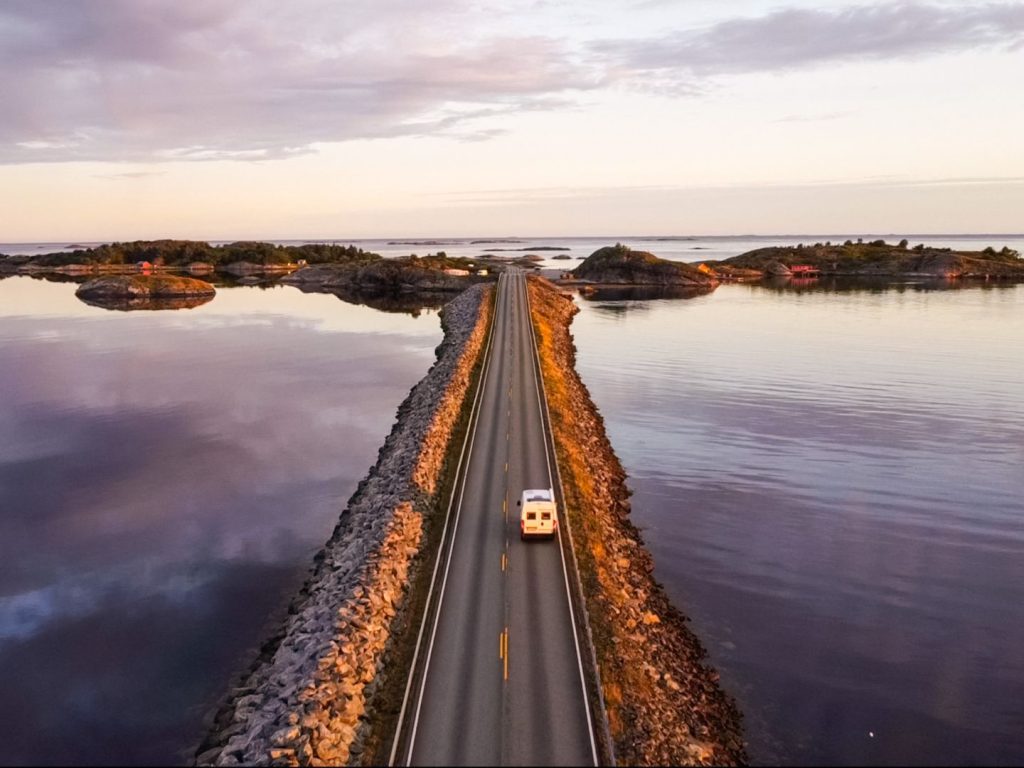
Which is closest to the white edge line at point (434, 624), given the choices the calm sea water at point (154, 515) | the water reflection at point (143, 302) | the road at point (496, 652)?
the road at point (496, 652)

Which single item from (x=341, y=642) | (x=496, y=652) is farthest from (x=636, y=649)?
(x=341, y=642)

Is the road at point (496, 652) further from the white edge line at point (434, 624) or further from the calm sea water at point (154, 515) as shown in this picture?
the calm sea water at point (154, 515)

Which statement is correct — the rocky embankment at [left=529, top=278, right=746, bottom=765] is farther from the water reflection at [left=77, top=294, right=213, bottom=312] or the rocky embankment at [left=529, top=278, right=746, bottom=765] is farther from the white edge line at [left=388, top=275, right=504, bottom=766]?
the water reflection at [left=77, top=294, right=213, bottom=312]

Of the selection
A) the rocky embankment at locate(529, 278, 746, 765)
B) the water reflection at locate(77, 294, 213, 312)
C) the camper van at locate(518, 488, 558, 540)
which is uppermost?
the water reflection at locate(77, 294, 213, 312)

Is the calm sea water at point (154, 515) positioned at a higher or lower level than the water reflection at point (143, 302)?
lower

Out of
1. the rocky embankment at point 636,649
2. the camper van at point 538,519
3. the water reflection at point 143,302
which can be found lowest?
the rocky embankment at point 636,649

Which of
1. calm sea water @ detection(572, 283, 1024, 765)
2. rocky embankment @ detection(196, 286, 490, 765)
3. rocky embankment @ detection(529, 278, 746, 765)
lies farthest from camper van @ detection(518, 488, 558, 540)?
calm sea water @ detection(572, 283, 1024, 765)
